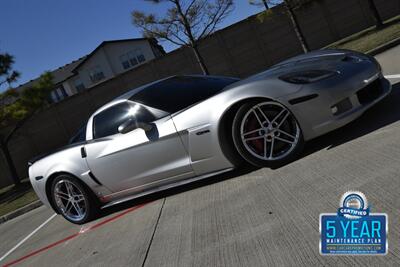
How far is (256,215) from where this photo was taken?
11.1ft

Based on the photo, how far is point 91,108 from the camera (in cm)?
2031

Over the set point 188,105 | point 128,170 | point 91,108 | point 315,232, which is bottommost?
point 315,232

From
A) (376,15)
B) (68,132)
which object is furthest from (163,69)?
(376,15)

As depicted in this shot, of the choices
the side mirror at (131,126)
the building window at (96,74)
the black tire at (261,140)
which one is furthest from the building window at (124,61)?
the black tire at (261,140)

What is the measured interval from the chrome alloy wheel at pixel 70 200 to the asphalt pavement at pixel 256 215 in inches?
8.9

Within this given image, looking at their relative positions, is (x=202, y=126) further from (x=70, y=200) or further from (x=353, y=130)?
(x=70, y=200)

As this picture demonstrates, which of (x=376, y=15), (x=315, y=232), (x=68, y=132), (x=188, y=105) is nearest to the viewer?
(x=315, y=232)

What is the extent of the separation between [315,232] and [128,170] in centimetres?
267

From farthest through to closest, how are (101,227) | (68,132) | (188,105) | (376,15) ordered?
(68,132) → (376,15) → (101,227) → (188,105)

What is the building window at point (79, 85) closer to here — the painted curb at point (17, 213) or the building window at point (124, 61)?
the building window at point (124, 61)

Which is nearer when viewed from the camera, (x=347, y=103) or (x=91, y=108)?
(x=347, y=103)

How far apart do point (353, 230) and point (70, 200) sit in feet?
13.2

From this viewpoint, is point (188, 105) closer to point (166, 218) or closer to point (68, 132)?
point (166, 218)

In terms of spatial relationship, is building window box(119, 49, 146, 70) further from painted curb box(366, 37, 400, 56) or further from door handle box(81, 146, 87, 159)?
door handle box(81, 146, 87, 159)
